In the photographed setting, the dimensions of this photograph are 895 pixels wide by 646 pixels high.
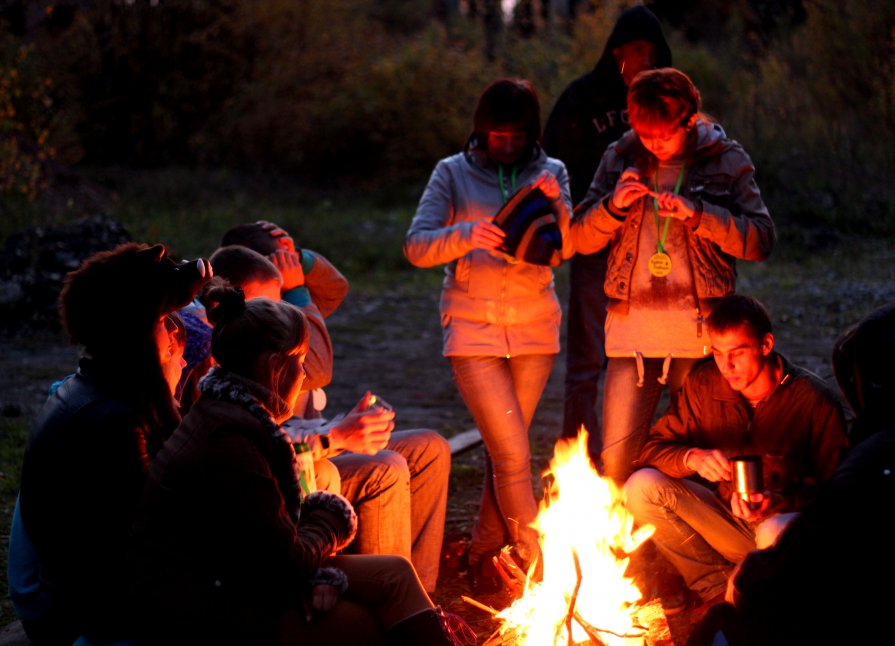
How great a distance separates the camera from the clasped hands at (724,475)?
13.9 feet

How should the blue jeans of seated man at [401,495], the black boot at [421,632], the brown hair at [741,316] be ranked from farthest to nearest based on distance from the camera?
1. the blue jeans of seated man at [401,495]
2. the brown hair at [741,316]
3. the black boot at [421,632]

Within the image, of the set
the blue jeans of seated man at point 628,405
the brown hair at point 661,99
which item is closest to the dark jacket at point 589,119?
the brown hair at point 661,99

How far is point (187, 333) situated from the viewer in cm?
439

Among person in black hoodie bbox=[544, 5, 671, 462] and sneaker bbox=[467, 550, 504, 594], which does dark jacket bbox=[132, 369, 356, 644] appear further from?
person in black hoodie bbox=[544, 5, 671, 462]

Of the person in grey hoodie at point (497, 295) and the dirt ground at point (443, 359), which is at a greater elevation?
the person in grey hoodie at point (497, 295)

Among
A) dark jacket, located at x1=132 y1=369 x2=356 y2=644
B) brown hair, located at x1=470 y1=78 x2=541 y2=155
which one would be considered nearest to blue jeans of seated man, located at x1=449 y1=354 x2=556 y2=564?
brown hair, located at x1=470 y1=78 x2=541 y2=155

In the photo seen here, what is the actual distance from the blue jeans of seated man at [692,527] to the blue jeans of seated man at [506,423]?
540mm

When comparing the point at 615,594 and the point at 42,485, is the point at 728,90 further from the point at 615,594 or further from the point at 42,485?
the point at 42,485

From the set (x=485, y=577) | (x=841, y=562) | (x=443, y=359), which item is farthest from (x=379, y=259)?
(x=841, y=562)

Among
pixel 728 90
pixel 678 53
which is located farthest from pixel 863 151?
pixel 678 53

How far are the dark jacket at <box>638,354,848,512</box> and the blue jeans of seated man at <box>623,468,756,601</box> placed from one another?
0.07 m

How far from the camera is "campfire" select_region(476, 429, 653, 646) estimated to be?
4.03 meters

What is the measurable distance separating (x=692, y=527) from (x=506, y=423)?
3.02 ft

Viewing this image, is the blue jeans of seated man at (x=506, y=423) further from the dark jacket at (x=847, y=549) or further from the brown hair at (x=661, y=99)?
the dark jacket at (x=847, y=549)
